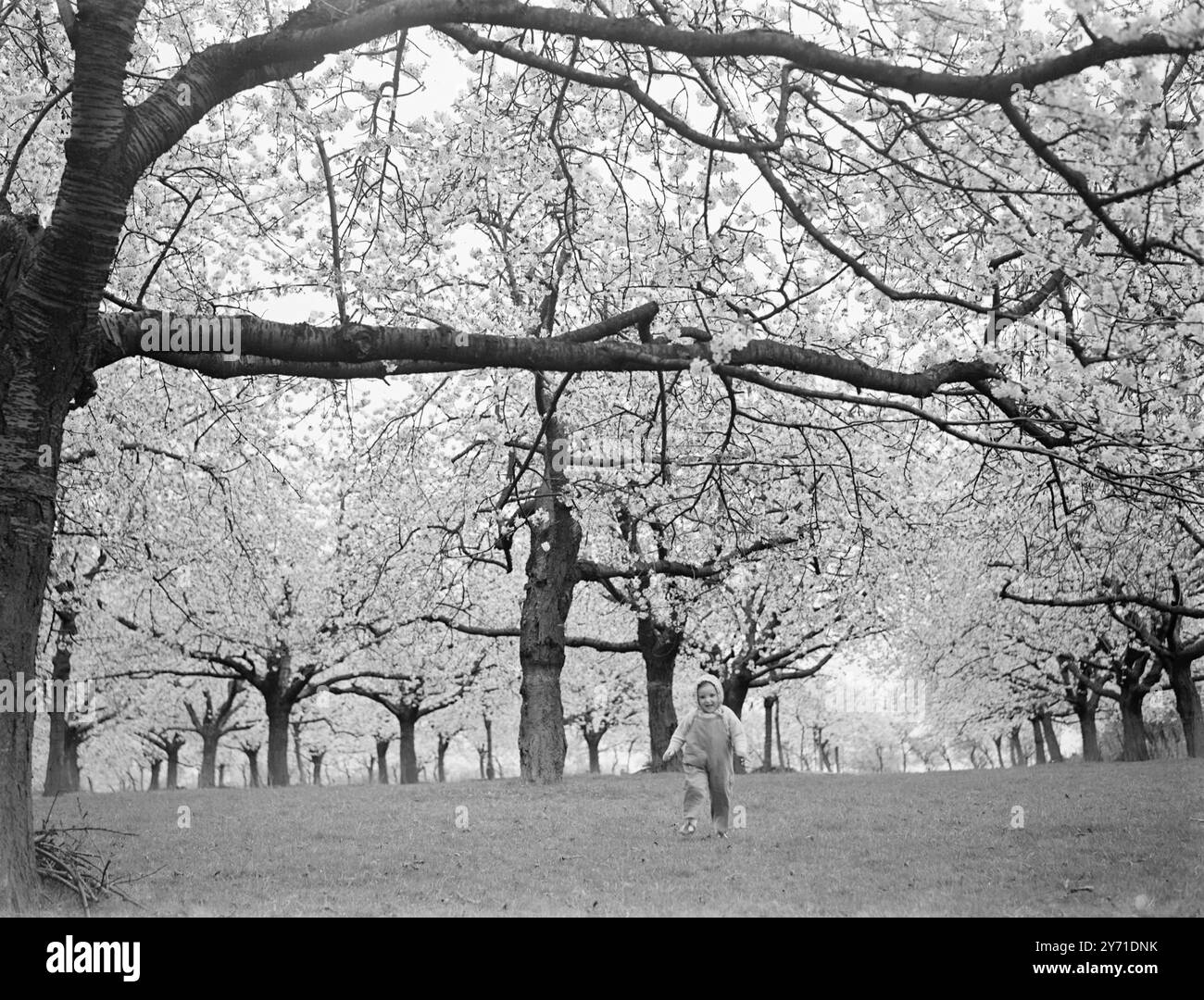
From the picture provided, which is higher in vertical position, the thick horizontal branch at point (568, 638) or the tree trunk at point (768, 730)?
the thick horizontal branch at point (568, 638)

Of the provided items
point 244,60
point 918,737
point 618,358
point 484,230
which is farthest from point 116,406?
point 918,737

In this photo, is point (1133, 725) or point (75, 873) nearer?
point (75, 873)

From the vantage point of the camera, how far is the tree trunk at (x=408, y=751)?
36562mm

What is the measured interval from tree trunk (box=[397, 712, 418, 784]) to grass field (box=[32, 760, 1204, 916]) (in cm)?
1892

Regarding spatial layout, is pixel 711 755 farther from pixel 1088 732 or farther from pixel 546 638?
pixel 1088 732

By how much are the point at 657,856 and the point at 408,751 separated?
28342mm

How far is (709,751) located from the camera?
11984mm

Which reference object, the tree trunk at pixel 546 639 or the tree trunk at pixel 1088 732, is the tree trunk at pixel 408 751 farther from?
the tree trunk at pixel 1088 732

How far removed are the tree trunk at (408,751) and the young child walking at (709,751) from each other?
2513 centimetres

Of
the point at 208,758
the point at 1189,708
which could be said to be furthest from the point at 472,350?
the point at 208,758

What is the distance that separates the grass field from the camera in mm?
8289

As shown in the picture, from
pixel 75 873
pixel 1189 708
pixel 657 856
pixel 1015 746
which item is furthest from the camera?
pixel 1015 746

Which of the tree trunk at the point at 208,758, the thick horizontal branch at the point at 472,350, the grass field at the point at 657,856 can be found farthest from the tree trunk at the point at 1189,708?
the tree trunk at the point at 208,758

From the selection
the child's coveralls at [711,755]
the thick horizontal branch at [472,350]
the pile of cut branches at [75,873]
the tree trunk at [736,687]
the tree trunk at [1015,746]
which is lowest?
the tree trunk at [1015,746]
